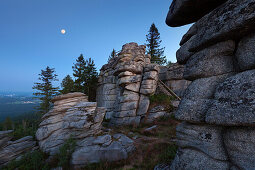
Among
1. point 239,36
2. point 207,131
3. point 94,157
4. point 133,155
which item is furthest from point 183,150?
point 94,157

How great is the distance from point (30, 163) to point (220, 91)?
12147 mm

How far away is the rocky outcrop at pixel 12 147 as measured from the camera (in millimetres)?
7136

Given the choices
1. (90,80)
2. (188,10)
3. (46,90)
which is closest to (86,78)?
(90,80)

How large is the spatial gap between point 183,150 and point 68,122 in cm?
961

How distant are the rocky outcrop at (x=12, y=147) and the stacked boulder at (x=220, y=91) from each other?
11708 mm

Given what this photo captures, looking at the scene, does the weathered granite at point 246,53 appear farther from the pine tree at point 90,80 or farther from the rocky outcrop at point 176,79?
the pine tree at point 90,80

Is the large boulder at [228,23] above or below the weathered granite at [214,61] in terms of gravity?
above

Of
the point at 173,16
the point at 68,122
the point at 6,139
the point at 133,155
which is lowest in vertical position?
the point at 133,155

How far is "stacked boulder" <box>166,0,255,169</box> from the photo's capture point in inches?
112

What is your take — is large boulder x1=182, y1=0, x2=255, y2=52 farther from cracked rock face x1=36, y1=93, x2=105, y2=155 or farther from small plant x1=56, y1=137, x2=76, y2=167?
small plant x1=56, y1=137, x2=76, y2=167

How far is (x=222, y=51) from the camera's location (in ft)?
12.3

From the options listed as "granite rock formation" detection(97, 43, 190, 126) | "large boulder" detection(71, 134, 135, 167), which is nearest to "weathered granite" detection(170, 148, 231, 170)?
"large boulder" detection(71, 134, 135, 167)

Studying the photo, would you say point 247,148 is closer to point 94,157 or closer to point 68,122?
point 94,157

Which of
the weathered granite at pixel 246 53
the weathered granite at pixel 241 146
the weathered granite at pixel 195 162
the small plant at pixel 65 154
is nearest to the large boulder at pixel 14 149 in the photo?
the small plant at pixel 65 154
